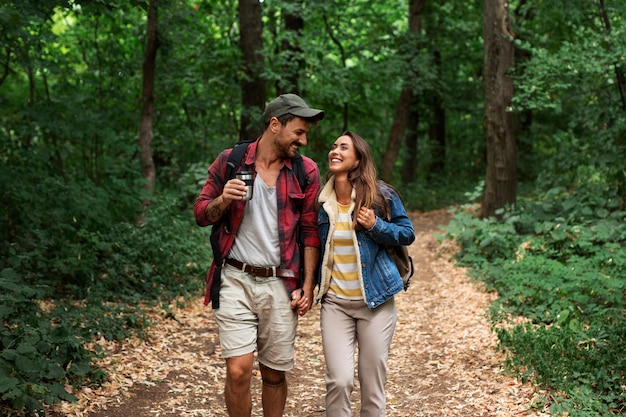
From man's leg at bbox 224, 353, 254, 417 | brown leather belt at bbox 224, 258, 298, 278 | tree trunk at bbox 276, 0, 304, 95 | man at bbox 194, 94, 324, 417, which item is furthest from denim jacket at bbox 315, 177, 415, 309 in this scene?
tree trunk at bbox 276, 0, 304, 95

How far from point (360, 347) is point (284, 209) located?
0.97 meters

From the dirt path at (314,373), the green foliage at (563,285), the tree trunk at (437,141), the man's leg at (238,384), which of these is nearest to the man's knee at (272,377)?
the man's leg at (238,384)

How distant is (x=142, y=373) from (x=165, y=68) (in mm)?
7495

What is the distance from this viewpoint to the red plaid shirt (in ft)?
13.1

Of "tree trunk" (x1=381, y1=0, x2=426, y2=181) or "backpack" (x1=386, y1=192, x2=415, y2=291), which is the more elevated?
"tree trunk" (x1=381, y1=0, x2=426, y2=181)

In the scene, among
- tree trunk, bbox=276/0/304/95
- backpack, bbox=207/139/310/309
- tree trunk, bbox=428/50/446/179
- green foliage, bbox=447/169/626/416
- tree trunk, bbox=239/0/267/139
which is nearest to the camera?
backpack, bbox=207/139/310/309

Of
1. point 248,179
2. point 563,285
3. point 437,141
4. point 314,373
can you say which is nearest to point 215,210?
point 248,179

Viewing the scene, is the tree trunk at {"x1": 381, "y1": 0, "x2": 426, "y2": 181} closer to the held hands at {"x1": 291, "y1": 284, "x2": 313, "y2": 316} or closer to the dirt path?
the dirt path

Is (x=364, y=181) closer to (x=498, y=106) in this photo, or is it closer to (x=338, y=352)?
(x=338, y=352)

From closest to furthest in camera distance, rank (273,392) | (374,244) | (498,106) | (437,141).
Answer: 1. (374,244)
2. (273,392)
3. (498,106)
4. (437,141)

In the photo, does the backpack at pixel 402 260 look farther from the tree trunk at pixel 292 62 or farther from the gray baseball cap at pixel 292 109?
the tree trunk at pixel 292 62

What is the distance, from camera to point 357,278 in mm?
3973

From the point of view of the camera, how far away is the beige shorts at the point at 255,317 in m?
3.94

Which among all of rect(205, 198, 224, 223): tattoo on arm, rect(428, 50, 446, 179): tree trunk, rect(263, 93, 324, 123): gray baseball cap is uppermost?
rect(428, 50, 446, 179): tree trunk
